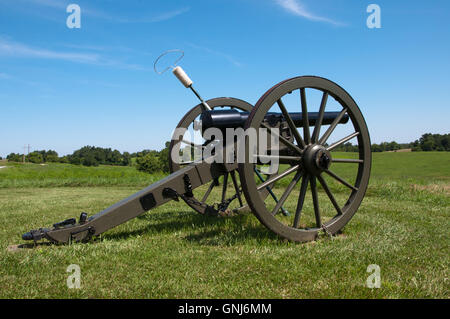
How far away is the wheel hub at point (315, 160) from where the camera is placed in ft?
13.0

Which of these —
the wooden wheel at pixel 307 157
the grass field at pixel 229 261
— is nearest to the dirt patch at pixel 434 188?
the grass field at pixel 229 261

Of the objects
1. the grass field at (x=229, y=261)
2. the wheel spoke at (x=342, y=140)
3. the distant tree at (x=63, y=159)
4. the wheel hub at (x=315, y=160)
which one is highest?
the distant tree at (x=63, y=159)

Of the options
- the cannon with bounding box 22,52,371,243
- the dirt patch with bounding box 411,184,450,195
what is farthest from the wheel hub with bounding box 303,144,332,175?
the dirt patch with bounding box 411,184,450,195

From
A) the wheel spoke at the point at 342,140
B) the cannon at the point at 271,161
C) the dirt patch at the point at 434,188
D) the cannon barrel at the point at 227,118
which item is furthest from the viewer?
the dirt patch at the point at 434,188

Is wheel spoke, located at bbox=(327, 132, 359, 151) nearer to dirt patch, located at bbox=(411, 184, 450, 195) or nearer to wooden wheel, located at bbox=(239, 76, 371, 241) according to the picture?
wooden wheel, located at bbox=(239, 76, 371, 241)

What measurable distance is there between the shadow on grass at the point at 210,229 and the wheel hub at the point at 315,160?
917mm

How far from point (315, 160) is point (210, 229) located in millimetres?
1743

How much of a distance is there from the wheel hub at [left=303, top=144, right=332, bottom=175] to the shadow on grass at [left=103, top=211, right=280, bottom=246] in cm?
92

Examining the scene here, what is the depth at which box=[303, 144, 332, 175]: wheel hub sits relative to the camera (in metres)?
3.95

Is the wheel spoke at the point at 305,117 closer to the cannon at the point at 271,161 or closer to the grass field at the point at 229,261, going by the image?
the cannon at the point at 271,161

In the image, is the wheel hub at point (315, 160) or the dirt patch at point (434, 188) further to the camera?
A: the dirt patch at point (434, 188)
